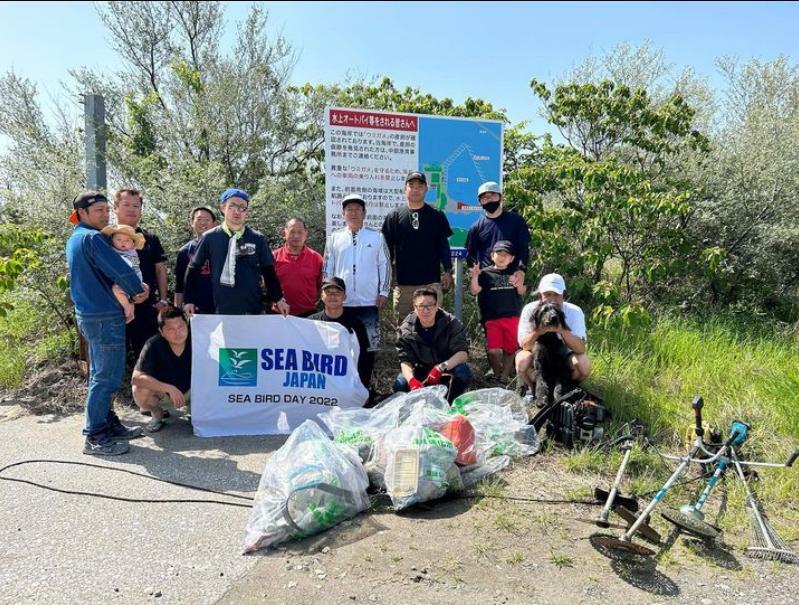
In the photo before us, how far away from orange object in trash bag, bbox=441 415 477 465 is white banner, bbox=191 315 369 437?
1.47m

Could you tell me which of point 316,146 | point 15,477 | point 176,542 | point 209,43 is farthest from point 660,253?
point 209,43

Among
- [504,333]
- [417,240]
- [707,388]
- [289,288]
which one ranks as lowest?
[707,388]

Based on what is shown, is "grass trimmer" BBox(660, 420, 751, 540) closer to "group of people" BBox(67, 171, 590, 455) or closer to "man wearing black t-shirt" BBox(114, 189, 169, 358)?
"group of people" BBox(67, 171, 590, 455)

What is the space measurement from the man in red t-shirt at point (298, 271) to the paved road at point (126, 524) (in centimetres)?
153

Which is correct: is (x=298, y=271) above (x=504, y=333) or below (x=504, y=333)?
above

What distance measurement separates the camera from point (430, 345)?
16.9 ft

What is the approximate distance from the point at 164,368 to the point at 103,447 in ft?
2.68

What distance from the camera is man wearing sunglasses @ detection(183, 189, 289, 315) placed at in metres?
5.00

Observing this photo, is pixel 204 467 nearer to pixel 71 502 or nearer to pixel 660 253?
pixel 71 502

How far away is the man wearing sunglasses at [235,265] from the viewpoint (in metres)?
5.00

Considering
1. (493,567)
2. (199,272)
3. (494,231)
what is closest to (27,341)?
(199,272)

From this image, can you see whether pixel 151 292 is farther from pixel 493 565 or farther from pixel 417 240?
pixel 493 565

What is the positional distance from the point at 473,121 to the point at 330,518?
16.0 feet

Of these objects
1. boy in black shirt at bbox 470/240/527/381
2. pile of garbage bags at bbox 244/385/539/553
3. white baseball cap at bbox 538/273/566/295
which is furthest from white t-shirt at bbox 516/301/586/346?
pile of garbage bags at bbox 244/385/539/553
